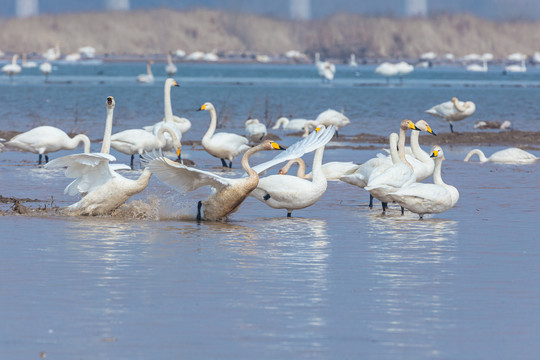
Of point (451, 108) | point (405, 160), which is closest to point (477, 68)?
point (451, 108)

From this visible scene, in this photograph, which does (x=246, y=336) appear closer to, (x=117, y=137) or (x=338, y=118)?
(x=117, y=137)

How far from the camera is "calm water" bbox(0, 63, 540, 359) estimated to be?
21.0ft

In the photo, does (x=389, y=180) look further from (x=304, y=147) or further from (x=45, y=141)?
(x=45, y=141)

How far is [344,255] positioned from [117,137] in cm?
887

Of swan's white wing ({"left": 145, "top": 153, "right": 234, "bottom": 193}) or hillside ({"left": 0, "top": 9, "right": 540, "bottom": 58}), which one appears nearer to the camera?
swan's white wing ({"left": 145, "top": 153, "right": 234, "bottom": 193})

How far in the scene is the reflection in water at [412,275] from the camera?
6840 mm

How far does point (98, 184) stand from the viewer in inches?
473

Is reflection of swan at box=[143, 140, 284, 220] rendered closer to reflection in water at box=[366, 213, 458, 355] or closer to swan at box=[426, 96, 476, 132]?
reflection in water at box=[366, 213, 458, 355]

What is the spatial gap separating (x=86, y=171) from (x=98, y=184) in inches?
8.4

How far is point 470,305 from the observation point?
24.6 feet

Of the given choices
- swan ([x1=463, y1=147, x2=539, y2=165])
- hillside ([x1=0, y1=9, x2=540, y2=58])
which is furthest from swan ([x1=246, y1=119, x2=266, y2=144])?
hillside ([x1=0, y1=9, x2=540, y2=58])

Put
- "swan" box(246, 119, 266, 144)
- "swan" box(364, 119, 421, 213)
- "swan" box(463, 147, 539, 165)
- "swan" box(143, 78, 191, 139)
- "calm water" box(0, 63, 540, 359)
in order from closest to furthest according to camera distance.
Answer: "calm water" box(0, 63, 540, 359) < "swan" box(364, 119, 421, 213) < "swan" box(463, 147, 539, 165) < "swan" box(143, 78, 191, 139) < "swan" box(246, 119, 266, 144)

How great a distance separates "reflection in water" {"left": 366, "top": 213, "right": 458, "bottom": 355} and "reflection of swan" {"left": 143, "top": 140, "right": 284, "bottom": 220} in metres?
1.41

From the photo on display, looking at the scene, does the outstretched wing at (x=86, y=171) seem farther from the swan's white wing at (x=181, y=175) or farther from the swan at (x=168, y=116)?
the swan at (x=168, y=116)
